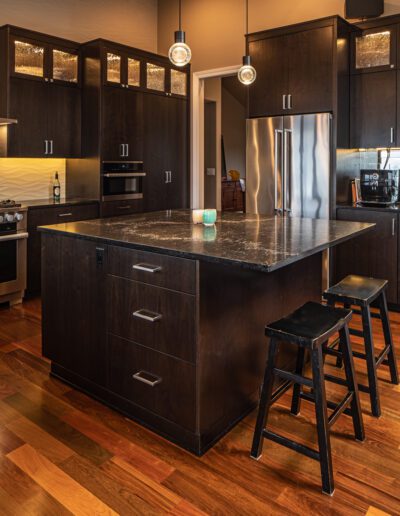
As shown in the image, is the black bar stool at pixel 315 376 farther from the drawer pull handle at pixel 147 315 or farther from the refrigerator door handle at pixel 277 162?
the refrigerator door handle at pixel 277 162

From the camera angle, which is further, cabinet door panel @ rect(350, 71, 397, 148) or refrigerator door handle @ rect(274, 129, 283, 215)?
refrigerator door handle @ rect(274, 129, 283, 215)

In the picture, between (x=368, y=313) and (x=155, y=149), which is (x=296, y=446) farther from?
(x=155, y=149)

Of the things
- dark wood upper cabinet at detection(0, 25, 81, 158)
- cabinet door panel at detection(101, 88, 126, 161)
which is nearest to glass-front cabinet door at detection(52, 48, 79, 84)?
dark wood upper cabinet at detection(0, 25, 81, 158)

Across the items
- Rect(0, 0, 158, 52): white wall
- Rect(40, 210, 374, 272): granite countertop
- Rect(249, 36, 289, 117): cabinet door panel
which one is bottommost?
Rect(40, 210, 374, 272): granite countertop

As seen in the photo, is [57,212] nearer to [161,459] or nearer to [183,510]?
[161,459]

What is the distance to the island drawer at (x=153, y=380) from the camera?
2188mm

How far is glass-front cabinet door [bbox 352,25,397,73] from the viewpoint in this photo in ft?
14.3

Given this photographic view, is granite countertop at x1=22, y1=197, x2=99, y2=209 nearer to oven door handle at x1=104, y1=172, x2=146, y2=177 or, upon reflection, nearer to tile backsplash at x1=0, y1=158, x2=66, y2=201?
tile backsplash at x1=0, y1=158, x2=66, y2=201

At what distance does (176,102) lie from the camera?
5.89m

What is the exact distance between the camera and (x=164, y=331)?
2244 mm

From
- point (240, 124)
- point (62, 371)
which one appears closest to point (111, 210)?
point (62, 371)

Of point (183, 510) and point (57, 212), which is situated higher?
point (57, 212)

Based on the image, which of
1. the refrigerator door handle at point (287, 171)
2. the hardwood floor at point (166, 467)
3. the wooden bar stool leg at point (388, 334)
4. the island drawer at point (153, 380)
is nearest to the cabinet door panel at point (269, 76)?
the refrigerator door handle at point (287, 171)

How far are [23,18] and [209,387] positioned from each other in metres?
4.43
